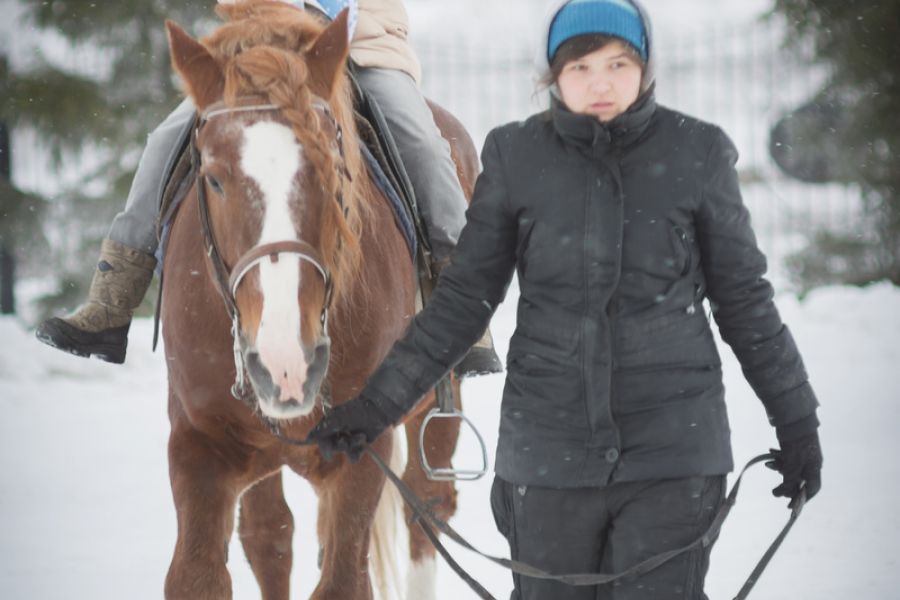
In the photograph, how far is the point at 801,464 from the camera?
2756 millimetres

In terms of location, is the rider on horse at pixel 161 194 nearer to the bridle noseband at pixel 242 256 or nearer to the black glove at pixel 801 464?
the bridle noseband at pixel 242 256

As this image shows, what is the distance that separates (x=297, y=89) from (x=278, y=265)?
53 cm

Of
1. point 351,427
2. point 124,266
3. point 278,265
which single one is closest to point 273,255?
point 278,265

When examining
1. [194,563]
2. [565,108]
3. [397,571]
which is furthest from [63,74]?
[565,108]

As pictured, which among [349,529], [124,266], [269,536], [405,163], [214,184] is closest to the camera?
[214,184]

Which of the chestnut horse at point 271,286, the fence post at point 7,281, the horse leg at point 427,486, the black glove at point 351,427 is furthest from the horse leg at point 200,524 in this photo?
the fence post at point 7,281

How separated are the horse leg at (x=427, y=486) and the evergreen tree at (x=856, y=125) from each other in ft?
26.3

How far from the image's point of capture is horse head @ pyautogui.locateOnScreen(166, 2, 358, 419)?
291 centimetres

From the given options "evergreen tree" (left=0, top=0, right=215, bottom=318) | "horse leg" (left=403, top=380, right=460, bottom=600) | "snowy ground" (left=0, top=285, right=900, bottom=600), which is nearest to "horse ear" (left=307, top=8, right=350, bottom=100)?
"horse leg" (left=403, top=380, right=460, bottom=600)

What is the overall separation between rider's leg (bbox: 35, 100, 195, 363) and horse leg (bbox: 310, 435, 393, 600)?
105cm

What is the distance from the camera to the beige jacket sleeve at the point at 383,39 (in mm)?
4453

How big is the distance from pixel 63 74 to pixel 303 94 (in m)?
8.28

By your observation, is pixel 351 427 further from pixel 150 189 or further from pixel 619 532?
pixel 150 189

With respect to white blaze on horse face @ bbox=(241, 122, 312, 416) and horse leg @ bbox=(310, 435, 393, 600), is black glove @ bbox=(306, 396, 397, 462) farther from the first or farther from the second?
horse leg @ bbox=(310, 435, 393, 600)
